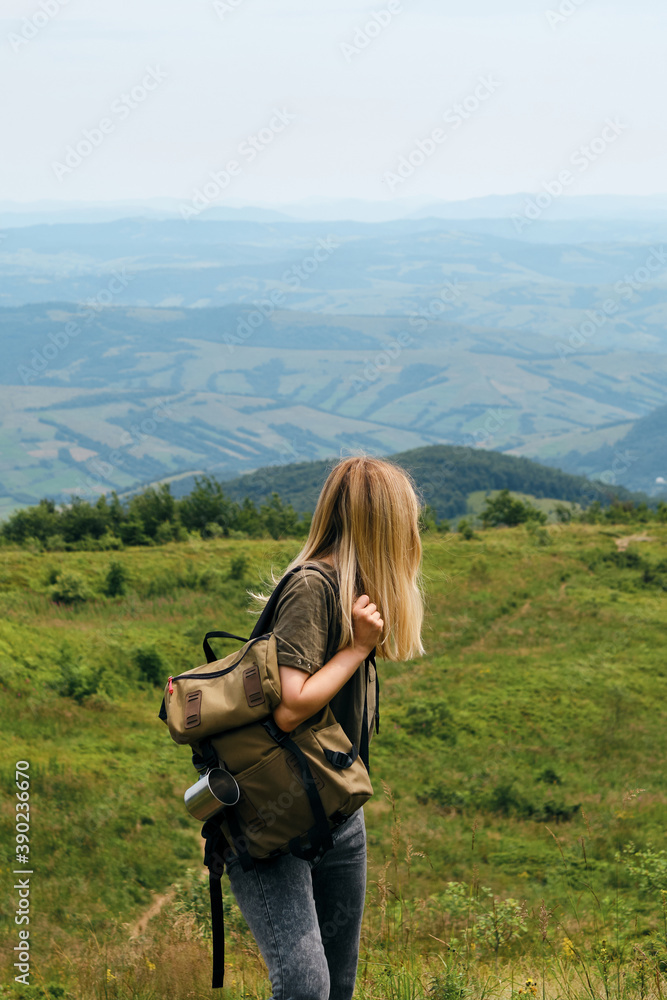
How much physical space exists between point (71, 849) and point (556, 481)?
337 feet

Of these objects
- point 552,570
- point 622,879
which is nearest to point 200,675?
point 622,879

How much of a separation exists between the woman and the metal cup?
0.25m

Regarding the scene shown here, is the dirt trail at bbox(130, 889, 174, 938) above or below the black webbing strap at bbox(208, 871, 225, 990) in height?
below

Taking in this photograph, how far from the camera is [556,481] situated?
105 meters

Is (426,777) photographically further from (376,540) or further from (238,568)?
(376,540)

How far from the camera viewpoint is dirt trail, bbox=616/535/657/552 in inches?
890

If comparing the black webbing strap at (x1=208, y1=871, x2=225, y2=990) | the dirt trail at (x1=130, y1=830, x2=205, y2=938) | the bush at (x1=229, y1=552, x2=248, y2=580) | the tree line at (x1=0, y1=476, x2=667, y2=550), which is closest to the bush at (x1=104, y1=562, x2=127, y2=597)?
the bush at (x1=229, y1=552, x2=248, y2=580)

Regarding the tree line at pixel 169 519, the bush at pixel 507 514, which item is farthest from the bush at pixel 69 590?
the bush at pixel 507 514

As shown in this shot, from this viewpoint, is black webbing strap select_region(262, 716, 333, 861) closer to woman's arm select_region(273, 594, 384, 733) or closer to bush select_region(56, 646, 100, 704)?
woman's arm select_region(273, 594, 384, 733)

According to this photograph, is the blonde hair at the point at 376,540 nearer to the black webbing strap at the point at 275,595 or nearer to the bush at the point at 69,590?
the black webbing strap at the point at 275,595

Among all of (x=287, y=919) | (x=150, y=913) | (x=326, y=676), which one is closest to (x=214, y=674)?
(x=326, y=676)

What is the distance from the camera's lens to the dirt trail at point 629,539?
22603 mm

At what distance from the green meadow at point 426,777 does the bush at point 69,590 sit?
1.9 inches

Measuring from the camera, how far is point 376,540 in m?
2.76
